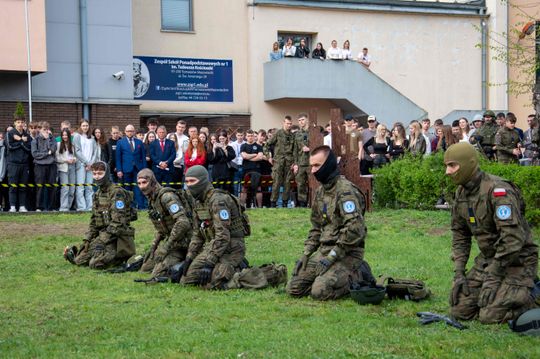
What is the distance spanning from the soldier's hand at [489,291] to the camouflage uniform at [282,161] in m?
13.6

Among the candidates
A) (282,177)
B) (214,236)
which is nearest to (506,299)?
(214,236)

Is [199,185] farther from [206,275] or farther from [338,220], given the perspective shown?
[338,220]

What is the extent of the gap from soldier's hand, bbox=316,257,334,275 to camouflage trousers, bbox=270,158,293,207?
11.8 meters

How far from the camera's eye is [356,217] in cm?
1081

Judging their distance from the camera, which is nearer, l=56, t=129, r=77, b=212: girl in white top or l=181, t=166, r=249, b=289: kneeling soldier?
l=181, t=166, r=249, b=289: kneeling soldier

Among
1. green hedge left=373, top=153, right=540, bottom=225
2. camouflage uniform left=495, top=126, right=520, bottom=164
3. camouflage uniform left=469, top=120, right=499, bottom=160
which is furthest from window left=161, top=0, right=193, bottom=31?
camouflage uniform left=495, top=126, right=520, bottom=164

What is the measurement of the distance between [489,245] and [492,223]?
0.84ft

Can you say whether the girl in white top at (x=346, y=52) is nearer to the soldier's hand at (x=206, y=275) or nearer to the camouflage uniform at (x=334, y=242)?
the soldier's hand at (x=206, y=275)

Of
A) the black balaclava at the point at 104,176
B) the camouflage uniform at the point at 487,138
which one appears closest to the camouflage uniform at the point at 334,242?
the black balaclava at the point at 104,176

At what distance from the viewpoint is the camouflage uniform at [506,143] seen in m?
20.7

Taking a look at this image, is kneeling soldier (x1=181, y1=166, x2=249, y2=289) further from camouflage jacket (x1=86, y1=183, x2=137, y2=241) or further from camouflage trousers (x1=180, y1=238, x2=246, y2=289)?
camouflage jacket (x1=86, y1=183, x2=137, y2=241)

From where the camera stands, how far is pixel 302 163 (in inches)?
867

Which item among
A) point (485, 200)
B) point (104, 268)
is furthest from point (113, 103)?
point (485, 200)

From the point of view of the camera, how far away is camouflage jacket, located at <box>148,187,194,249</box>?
13.0m
